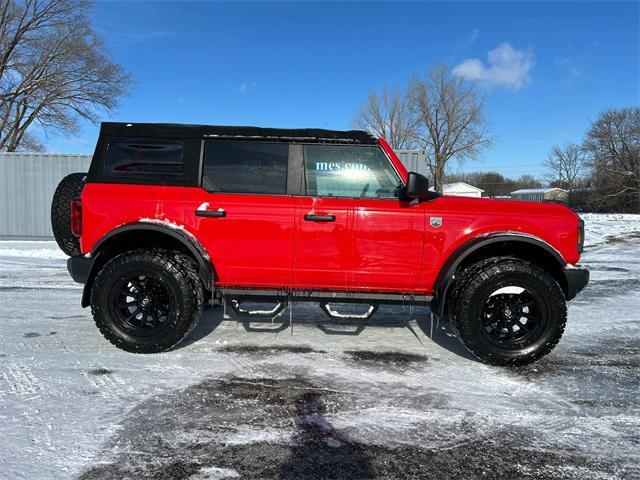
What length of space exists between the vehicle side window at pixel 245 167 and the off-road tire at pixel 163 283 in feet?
2.58

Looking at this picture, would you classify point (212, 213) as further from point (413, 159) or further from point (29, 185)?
point (29, 185)

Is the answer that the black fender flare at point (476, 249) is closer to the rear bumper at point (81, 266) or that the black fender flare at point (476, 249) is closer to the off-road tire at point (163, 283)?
the off-road tire at point (163, 283)

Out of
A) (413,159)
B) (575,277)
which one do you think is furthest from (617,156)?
(575,277)

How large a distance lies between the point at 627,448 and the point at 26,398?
12.8 ft

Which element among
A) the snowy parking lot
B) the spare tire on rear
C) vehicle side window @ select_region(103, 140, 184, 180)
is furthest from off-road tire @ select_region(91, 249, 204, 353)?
vehicle side window @ select_region(103, 140, 184, 180)

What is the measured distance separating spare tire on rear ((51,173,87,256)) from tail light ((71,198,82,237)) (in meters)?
0.20

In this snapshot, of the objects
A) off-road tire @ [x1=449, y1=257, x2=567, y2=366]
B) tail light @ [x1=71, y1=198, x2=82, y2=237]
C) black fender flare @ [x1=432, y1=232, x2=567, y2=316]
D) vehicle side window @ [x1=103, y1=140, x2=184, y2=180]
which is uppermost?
vehicle side window @ [x1=103, y1=140, x2=184, y2=180]

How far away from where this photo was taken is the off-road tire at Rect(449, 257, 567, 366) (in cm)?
348

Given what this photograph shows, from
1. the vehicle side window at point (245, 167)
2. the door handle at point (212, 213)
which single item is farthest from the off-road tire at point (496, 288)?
the door handle at point (212, 213)

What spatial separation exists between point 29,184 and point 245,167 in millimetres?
12952

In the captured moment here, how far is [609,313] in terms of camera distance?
17.4ft

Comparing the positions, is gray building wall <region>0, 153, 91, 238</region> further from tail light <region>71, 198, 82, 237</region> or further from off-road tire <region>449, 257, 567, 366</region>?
off-road tire <region>449, 257, 567, 366</region>

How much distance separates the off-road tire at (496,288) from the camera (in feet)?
11.4

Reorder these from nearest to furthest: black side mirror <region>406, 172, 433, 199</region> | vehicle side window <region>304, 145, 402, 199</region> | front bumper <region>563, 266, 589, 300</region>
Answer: black side mirror <region>406, 172, 433, 199</region>, front bumper <region>563, 266, 589, 300</region>, vehicle side window <region>304, 145, 402, 199</region>
